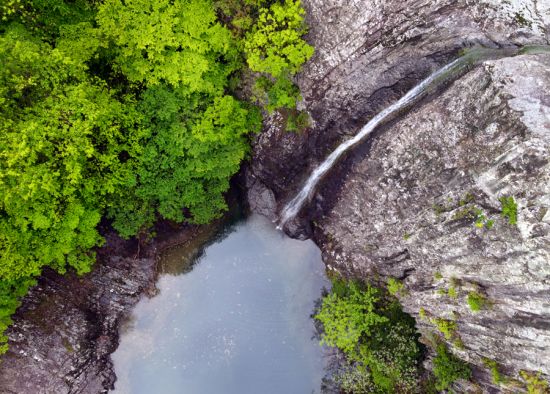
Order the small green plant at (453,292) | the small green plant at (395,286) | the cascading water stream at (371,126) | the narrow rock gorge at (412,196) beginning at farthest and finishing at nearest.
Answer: the small green plant at (395,286)
the small green plant at (453,292)
the cascading water stream at (371,126)
the narrow rock gorge at (412,196)

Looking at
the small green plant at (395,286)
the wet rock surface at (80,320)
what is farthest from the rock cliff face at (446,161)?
the wet rock surface at (80,320)

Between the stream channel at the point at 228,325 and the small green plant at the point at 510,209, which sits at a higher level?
the small green plant at the point at 510,209

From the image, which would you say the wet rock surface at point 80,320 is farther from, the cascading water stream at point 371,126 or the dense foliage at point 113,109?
the cascading water stream at point 371,126

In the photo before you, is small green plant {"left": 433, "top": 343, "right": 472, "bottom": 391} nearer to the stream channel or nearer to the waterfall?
the stream channel

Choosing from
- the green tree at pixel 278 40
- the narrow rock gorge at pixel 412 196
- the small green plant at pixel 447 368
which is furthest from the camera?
the small green plant at pixel 447 368

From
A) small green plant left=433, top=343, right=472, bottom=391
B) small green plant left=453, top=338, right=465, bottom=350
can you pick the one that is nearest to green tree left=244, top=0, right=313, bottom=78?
small green plant left=453, top=338, right=465, bottom=350

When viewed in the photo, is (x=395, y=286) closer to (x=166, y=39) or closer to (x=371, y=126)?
(x=371, y=126)

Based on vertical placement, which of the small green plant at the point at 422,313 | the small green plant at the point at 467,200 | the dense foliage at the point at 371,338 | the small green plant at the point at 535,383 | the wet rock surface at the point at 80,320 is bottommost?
the wet rock surface at the point at 80,320
